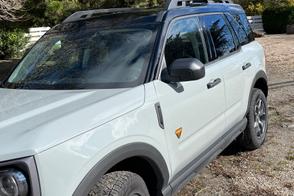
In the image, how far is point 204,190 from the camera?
16.1 feet

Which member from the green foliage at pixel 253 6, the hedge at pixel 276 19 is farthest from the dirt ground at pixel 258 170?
the green foliage at pixel 253 6

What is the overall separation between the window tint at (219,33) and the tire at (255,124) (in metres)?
0.85

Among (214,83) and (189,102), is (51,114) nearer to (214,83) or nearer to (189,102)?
(189,102)

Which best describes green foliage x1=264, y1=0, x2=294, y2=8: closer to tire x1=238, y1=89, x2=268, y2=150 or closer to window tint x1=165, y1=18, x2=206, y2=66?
tire x1=238, y1=89, x2=268, y2=150

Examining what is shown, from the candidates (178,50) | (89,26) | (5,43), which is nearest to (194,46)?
(178,50)

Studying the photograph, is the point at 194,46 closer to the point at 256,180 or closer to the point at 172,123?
the point at 172,123

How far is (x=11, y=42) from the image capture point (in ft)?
69.1

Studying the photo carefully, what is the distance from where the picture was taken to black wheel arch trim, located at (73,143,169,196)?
113 inches

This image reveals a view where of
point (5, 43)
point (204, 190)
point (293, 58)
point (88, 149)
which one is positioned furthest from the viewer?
point (5, 43)

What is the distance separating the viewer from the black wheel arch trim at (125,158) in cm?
286

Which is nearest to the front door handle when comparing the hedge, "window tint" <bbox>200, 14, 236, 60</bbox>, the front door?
the front door

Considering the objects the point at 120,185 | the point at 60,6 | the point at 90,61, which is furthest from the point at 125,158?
the point at 60,6

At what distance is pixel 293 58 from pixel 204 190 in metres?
11.2

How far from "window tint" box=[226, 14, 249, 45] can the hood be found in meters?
2.36
